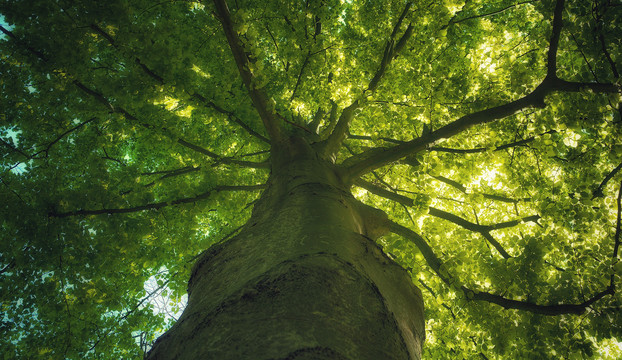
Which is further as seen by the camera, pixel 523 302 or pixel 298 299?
pixel 523 302

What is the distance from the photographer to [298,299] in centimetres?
121

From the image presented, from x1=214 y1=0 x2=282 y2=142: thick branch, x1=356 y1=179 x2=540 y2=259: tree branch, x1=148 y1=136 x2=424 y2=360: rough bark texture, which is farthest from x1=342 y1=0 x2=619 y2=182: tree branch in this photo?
x1=148 y1=136 x2=424 y2=360: rough bark texture

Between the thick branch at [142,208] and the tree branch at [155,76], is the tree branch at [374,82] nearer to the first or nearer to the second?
the tree branch at [155,76]

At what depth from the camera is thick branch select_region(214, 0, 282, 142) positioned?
9.95 feet

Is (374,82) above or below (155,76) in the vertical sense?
above

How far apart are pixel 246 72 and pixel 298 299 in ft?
9.40

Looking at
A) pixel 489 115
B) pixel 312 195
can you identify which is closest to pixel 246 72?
pixel 312 195

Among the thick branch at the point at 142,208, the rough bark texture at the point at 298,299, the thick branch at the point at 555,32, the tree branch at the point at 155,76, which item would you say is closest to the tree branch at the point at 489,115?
the thick branch at the point at 555,32

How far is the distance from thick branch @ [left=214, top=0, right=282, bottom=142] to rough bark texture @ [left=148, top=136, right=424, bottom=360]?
1.90 metres

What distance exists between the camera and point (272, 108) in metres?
3.67

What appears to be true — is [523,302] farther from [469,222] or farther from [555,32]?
[555,32]

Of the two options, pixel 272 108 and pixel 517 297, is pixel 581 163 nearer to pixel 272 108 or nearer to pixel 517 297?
pixel 517 297

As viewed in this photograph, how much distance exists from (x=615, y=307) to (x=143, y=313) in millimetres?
5855

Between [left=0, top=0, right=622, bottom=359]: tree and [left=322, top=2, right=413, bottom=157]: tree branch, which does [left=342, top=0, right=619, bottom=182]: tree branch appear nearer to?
[left=0, top=0, right=622, bottom=359]: tree
